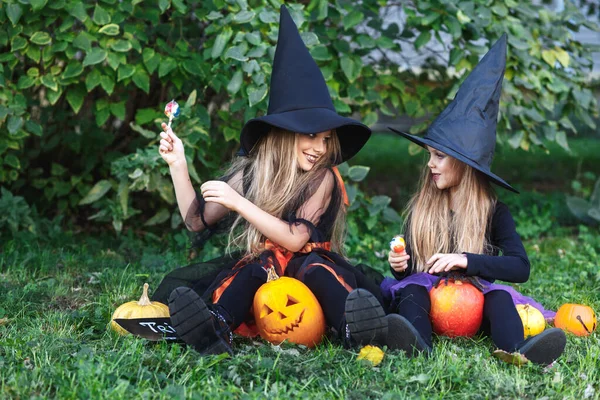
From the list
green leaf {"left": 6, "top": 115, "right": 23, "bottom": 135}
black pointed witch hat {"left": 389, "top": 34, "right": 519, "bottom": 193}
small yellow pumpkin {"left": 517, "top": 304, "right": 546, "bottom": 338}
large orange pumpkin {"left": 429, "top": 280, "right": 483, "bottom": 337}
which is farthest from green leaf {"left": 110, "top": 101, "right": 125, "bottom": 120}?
small yellow pumpkin {"left": 517, "top": 304, "right": 546, "bottom": 338}

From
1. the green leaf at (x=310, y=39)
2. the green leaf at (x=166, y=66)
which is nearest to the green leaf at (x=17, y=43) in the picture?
the green leaf at (x=166, y=66)

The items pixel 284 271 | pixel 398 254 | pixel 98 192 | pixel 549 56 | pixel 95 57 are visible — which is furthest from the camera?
pixel 549 56

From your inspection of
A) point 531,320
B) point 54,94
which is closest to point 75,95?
point 54,94

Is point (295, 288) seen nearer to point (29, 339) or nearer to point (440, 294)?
point (440, 294)

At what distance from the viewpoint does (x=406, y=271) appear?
3.70 m

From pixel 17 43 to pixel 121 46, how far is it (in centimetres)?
60

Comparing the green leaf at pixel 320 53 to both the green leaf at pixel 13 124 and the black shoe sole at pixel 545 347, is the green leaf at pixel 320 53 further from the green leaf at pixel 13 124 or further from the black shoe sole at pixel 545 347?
the black shoe sole at pixel 545 347

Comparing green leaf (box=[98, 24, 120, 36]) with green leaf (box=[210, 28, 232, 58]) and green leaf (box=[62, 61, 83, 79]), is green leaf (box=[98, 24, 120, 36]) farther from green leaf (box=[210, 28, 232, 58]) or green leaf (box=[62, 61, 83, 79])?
green leaf (box=[210, 28, 232, 58])

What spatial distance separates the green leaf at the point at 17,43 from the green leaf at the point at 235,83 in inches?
48.2

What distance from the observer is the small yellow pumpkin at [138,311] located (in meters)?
3.31

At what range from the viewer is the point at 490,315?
132 inches

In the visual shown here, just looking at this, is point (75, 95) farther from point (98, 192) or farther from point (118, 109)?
point (98, 192)

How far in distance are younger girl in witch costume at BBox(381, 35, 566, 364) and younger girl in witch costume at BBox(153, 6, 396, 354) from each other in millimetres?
229

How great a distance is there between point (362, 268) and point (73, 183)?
2.55 m
